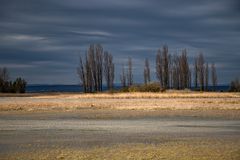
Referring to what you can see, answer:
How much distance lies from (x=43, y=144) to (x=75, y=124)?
720 centimetres

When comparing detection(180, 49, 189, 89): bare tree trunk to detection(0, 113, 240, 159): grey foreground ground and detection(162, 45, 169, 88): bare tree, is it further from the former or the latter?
detection(0, 113, 240, 159): grey foreground ground

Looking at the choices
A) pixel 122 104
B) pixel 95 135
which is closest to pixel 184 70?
pixel 122 104

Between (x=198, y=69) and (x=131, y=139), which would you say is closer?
(x=131, y=139)

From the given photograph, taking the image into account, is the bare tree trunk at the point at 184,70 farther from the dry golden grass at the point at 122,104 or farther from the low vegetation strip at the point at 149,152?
the low vegetation strip at the point at 149,152

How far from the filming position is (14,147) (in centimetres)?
1420

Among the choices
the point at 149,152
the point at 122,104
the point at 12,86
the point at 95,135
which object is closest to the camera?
the point at 149,152

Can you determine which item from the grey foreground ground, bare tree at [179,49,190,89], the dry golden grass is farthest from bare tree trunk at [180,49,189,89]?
the grey foreground ground

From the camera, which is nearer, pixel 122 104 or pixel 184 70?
pixel 122 104

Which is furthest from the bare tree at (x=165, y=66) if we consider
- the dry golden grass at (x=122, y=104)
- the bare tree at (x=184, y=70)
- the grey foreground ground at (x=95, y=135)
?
the grey foreground ground at (x=95, y=135)

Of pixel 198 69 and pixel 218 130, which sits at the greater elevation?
pixel 198 69

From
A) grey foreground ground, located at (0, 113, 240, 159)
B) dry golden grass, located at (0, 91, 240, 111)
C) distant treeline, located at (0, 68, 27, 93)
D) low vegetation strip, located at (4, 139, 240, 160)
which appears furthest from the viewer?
distant treeline, located at (0, 68, 27, 93)

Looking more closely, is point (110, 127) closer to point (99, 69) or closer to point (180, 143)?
point (180, 143)

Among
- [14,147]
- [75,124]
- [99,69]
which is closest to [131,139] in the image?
[14,147]

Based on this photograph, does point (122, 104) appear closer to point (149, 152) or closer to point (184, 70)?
point (149, 152)
